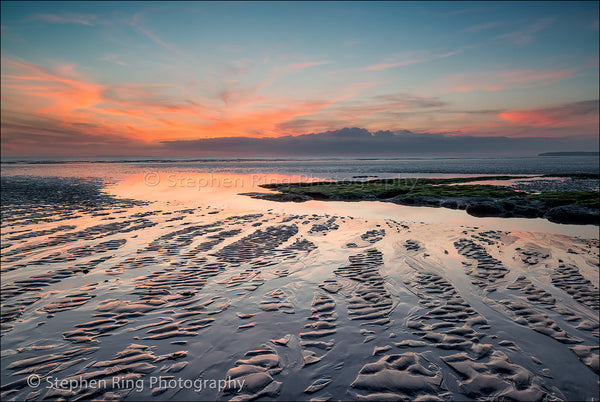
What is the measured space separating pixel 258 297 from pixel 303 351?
7.46 feet

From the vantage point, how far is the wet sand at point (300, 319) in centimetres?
404

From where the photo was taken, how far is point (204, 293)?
6848 millimetres

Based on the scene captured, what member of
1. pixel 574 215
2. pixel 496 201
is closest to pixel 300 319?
pixel 574 215

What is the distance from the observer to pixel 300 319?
5.77 metres

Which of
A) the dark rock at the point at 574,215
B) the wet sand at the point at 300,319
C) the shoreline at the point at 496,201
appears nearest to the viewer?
the wet sand at the point at 300,319

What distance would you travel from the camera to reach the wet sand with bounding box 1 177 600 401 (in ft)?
13.2

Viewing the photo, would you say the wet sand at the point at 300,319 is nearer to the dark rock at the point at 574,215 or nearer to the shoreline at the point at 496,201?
the dark rock at the point at 574,215

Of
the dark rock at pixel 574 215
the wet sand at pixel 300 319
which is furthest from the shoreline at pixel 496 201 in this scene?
the wet sand at pixel 300 319

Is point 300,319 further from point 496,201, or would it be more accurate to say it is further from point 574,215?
point 496,201

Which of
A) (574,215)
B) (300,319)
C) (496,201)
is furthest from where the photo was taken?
(496,201)

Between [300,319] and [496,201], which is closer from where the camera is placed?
[300,319]

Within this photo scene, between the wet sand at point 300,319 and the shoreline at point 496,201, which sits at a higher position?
the shoreline at point 496,201

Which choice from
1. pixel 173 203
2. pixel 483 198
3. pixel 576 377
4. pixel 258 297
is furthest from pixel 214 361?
pixel 483 198

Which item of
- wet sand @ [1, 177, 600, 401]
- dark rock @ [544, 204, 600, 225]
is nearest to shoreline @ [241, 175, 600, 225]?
dark rock @ [544, 204, 600, 225]
